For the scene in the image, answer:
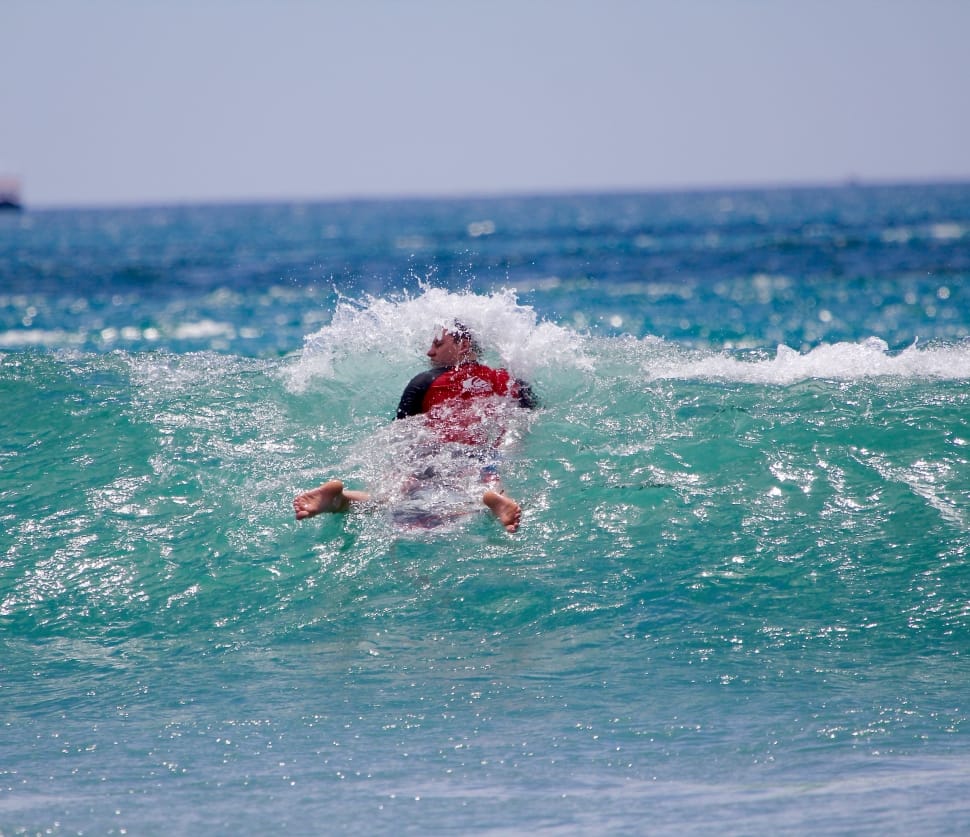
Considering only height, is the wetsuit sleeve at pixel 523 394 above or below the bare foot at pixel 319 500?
above

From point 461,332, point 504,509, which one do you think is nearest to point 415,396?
point 461,332

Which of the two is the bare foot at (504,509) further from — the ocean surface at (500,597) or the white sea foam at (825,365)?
the white sea foam at (825,365)

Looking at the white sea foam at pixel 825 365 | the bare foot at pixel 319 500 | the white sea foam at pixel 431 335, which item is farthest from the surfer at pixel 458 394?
the white sea foam at pixel 825 365

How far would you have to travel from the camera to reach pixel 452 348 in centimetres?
830

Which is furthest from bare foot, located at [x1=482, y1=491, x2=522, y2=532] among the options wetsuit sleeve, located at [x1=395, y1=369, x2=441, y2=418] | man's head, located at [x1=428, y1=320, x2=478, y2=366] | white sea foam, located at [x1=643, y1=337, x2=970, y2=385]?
white sea foam, located at [x1=643, y1=337, x2=970, y2=385]

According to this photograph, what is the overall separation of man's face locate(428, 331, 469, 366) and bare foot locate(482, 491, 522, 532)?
1.51 metres

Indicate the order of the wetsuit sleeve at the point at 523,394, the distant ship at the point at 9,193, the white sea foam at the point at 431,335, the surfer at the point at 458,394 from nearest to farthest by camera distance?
the surfer at the point at 458,394 → the wetsuit sleeve at the point at 523,394 → the white sea foam at the point at 431,335 → the distant ship at the point at 9,193

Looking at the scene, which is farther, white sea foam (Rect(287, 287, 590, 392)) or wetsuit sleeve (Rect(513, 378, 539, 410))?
white sea foam (Rect(287, 287, 590, 392))

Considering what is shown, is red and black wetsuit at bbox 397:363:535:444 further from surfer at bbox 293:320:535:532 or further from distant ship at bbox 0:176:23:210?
distant ship at bbox 0:176:23:210

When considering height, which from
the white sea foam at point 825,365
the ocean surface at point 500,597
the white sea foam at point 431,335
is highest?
the white sea foam at point 431,335

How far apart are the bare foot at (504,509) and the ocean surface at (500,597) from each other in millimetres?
288

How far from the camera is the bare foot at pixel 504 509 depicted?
7.04 meters

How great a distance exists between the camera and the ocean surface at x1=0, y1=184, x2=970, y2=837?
4676mm

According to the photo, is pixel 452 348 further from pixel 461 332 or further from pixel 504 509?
pixel 504 509
